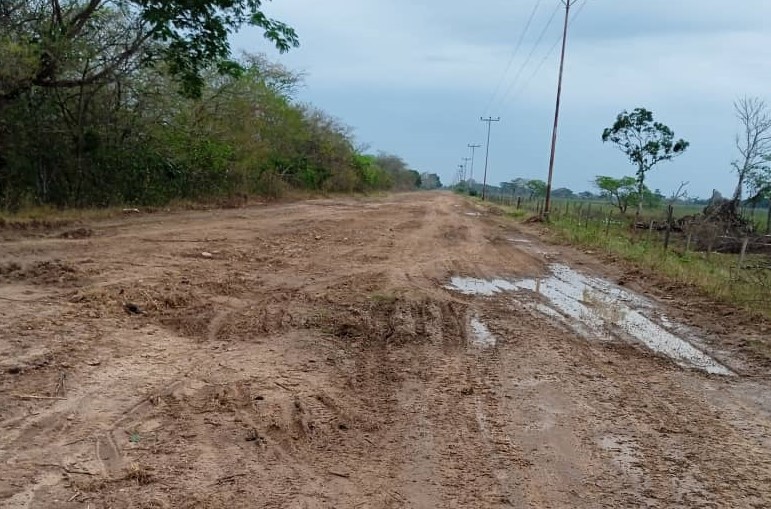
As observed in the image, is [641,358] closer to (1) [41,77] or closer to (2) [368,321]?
(2) [368,321]

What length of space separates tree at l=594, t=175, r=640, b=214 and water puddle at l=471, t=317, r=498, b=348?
38.4 meters

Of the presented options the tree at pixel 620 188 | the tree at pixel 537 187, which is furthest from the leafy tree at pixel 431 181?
the tree at pixel 620 188

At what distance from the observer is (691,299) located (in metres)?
9.29

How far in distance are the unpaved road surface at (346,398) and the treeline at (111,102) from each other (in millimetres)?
6748

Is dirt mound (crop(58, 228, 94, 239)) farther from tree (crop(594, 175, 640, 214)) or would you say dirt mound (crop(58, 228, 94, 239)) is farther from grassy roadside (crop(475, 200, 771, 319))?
tree (crop(594, 175, 640, 214))

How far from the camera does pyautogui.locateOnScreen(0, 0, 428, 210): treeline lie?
12.9m

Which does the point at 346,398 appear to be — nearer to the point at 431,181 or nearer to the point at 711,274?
the point at 711,274

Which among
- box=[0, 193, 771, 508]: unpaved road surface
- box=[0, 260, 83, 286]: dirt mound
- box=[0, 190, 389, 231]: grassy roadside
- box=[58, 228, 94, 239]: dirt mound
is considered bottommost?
box=[0, 193, 771, 508]: unpaved road surface

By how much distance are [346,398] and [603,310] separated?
16.9 feet

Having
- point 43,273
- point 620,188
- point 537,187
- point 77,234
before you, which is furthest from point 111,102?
point 537,187

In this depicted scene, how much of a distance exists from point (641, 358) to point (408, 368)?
8.38 feet

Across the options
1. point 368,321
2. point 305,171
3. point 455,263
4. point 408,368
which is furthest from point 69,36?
point 305,171

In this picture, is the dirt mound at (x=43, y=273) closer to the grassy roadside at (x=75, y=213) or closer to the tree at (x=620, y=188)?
the grassy roadside at (x=75, y=213)

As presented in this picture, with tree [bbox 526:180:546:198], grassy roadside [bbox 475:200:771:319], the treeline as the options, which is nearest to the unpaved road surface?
grassy roadside [bbox 475:200:771:319]
